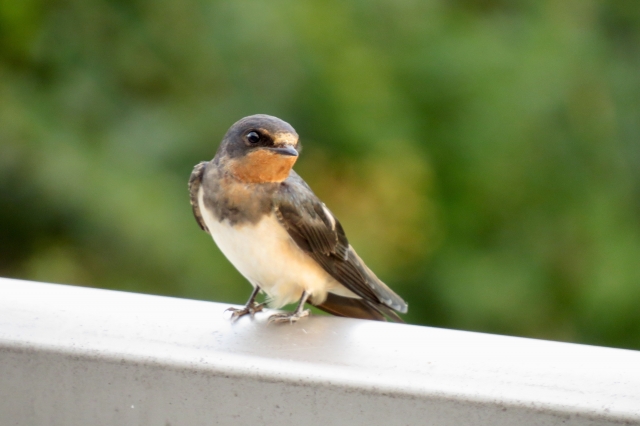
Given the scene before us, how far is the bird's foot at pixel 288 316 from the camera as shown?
203 centimetres

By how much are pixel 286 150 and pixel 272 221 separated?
22 centimetres

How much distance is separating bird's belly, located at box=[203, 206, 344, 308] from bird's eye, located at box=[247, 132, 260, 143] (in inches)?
7.9

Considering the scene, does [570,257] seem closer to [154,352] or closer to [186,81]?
[186,81]

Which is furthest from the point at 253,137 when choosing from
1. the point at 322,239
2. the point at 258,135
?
the point at 322,239

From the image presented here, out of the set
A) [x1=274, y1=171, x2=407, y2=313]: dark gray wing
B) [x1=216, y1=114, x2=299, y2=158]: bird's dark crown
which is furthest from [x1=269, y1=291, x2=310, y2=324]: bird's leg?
[x1=216, y1=114, x2=299, y2=158]: bird's dark crown

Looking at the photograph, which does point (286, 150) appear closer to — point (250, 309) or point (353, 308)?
point (250, 309)

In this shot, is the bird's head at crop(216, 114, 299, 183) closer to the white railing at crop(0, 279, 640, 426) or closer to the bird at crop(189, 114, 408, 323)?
the bird at crop(189, 114, 408, 323)

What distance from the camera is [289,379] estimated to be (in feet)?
4.87

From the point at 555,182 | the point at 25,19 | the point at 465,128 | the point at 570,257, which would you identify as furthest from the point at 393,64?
the point at 25,19

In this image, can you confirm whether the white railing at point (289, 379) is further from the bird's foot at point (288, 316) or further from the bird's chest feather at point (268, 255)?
the bird's chest feather at point (268, 255)

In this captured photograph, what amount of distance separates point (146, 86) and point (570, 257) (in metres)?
2.09

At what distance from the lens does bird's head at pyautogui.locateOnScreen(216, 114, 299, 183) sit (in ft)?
6.93

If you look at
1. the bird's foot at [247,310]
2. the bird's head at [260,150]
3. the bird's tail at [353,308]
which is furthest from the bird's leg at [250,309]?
the bird's head at [260,150]

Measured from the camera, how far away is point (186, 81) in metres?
3.89
